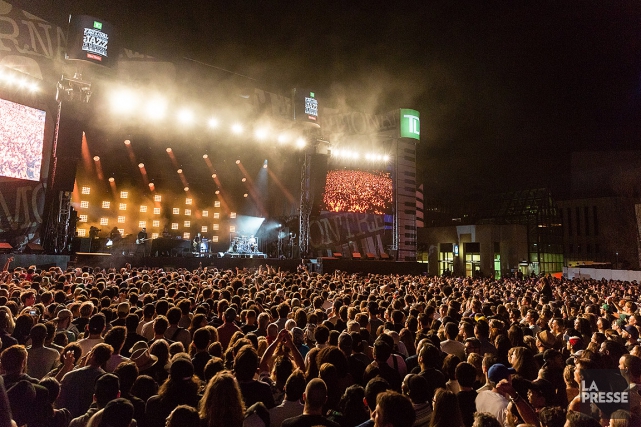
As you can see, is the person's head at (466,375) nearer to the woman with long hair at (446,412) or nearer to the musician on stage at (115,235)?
the woman with long hair at (446,412)

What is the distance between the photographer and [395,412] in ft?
8.36

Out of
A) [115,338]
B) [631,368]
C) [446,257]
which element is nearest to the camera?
[631,368]

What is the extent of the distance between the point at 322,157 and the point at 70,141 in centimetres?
1485

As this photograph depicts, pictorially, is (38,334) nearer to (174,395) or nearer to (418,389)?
(174,395)

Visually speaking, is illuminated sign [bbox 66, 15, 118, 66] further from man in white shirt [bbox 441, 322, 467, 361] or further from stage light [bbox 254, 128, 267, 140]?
man in white shirt [bbox 441, 322, 467, 361]

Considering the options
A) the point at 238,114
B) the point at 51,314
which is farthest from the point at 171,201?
the point at 51,314

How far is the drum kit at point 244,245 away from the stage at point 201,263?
627 centimetres

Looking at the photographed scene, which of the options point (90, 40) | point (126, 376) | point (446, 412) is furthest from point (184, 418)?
point (90, 40)

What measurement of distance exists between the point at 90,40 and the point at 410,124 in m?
Answer: 25.3

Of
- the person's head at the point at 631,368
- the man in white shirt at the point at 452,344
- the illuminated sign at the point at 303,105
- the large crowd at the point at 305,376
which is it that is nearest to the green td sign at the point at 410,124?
the illuminated sign at the point at 303,105

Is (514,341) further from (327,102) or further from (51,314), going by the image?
(327,102)

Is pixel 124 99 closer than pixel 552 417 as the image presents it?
No

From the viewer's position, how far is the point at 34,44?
18938mm

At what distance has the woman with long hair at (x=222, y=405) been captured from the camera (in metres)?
2.65
